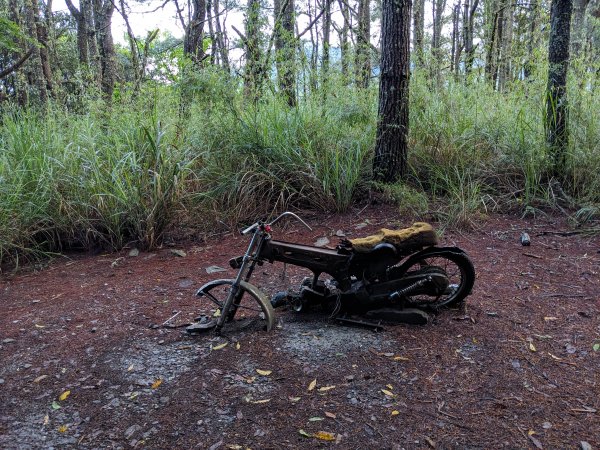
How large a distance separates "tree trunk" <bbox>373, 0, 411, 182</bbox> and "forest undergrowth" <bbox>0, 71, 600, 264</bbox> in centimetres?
22

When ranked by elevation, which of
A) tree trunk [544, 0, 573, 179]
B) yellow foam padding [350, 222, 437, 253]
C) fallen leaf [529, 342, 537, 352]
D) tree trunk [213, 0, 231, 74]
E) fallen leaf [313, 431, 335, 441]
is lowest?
fallen leaf [313, 431, 335, 441]

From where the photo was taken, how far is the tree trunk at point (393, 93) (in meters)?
5.21

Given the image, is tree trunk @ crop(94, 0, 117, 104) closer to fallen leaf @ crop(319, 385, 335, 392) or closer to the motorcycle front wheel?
the motorcycle front wheel

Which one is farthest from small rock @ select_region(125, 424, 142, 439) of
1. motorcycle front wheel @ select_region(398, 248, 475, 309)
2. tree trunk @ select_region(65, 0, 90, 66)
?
tree trunk @ select_region(65, 0, 90, 66)

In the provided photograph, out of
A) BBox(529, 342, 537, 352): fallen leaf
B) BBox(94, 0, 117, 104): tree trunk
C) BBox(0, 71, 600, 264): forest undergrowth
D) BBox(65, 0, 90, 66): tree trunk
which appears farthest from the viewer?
BBox(65, 0, 90, 66): tree trunk

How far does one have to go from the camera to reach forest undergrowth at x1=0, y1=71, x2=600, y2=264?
16.1ft

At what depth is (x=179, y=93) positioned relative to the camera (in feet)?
20.4

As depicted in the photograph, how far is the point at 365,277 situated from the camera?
10.0 feet

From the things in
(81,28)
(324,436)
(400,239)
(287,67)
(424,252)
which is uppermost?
(81,28)

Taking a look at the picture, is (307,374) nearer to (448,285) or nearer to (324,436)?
(324,436)

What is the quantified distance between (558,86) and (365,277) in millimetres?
3745

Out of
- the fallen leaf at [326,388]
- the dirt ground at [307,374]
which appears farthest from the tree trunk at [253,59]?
the fallen leaf at [326,388]

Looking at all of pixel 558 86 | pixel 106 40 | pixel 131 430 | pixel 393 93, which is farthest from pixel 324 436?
pixel 106 40

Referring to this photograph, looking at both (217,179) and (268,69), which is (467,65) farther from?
(217,179)
